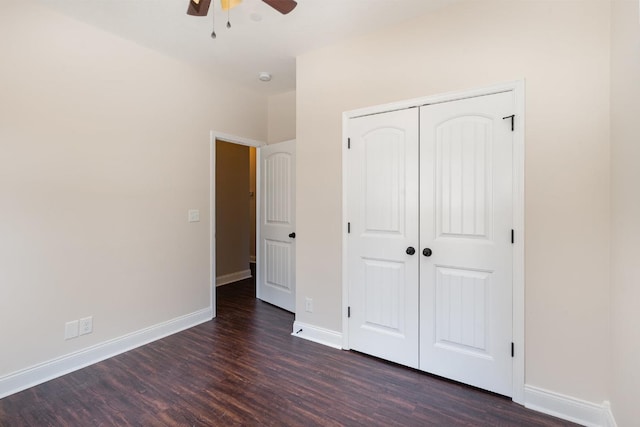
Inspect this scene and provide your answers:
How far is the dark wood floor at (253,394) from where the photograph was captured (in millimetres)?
1830

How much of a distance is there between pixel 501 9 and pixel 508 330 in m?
2.15

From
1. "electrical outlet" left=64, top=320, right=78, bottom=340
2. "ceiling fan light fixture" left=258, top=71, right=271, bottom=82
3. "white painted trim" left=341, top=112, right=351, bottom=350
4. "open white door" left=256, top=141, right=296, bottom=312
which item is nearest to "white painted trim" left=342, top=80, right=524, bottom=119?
"white painted trim" left=341, top=112, right=351, bottom=350

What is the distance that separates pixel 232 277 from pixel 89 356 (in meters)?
2.58

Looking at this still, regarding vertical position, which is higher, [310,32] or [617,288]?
[310,32]

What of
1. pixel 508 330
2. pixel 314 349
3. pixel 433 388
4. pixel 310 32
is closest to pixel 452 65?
pixel 310 32

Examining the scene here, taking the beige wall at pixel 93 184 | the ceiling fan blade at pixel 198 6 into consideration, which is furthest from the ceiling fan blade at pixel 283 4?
the beige wall at pixel 93 184

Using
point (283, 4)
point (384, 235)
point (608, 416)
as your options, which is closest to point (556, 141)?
point (384, 235)

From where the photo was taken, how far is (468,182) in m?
2.12

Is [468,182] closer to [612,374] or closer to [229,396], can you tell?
[612,374]

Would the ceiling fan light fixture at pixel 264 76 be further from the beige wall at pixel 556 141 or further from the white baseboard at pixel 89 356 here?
the white baseboard at pixel 89 356

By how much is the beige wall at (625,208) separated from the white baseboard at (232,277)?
4.51 metres

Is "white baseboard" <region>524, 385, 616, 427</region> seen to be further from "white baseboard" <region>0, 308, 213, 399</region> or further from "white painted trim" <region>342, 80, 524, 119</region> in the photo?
"white baseboard" <region>0, 308, 213, 399</region>

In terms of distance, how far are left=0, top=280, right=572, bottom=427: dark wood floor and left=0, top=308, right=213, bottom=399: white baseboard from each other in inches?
2.8

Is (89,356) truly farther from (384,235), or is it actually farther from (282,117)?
(282,117)
